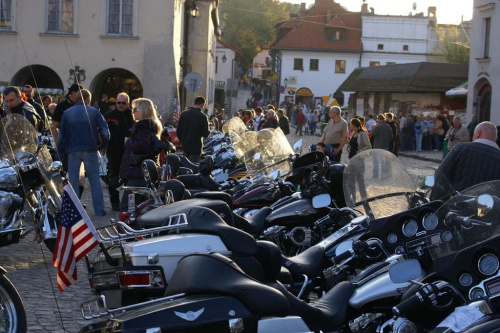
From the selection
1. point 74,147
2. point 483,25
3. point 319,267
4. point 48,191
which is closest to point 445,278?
point 319,267

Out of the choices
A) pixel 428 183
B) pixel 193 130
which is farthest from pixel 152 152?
pixel 428 183

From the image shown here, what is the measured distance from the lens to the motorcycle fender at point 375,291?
4.75 metres

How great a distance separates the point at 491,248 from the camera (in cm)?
449

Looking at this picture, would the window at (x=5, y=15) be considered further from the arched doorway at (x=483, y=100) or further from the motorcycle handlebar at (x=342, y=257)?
the motorcycle handlebar at (x=342, y=257)

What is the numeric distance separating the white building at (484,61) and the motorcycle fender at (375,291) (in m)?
31.5

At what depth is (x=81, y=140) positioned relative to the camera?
11172 mm

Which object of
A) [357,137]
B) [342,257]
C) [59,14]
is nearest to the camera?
[342,257]

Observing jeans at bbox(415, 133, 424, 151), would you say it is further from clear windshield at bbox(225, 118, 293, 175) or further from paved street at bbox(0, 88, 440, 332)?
paved street at bbox(0, 88, 440, 332)

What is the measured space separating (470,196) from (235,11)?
105 m

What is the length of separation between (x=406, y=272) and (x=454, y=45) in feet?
217

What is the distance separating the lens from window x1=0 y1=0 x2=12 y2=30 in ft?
98.9

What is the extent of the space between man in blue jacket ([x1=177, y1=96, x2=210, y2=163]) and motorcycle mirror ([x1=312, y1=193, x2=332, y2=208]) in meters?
7.63

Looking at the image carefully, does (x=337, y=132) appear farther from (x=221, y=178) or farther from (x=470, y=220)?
(x=470, y=220)

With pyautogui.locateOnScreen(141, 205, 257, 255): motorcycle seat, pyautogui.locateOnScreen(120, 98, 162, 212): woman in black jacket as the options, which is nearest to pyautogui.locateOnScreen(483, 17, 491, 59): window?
pyautogui.locateOnScreen(120, 98, 162, 212): woman in black jacket
